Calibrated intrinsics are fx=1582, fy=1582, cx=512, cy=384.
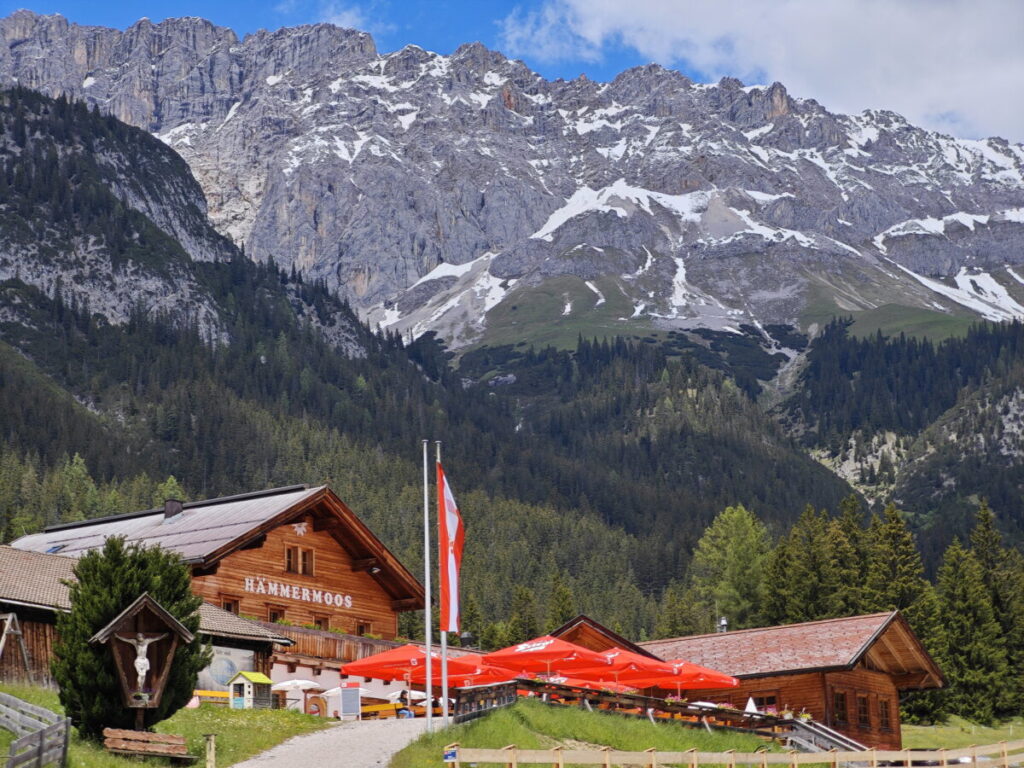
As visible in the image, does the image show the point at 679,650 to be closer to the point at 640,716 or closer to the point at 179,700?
the point at 640,716

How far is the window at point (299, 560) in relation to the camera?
202 ft

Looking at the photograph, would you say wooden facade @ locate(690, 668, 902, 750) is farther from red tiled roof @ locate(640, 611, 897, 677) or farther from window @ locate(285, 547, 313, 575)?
window @ locate(285, 547, 313, 575)

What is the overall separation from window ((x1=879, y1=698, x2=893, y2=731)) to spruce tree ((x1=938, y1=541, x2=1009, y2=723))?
27.2 m

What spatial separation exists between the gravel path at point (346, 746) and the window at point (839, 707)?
75.0ft

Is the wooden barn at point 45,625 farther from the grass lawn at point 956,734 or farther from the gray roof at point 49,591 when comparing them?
the grass lawn at point 956,734

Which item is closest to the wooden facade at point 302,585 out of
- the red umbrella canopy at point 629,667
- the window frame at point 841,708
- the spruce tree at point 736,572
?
the red umbrella canopy at point 629,667

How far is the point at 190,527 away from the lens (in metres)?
62.4

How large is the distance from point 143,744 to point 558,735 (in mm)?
10894

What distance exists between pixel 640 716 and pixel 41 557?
19.1 metres

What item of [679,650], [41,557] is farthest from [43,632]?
[679,650]

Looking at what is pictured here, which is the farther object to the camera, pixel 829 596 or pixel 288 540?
pixel 829 596

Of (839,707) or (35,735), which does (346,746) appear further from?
(839,707)

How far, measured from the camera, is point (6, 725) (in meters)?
31.1

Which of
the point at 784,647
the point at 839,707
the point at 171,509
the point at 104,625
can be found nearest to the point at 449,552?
the point at 104,625
